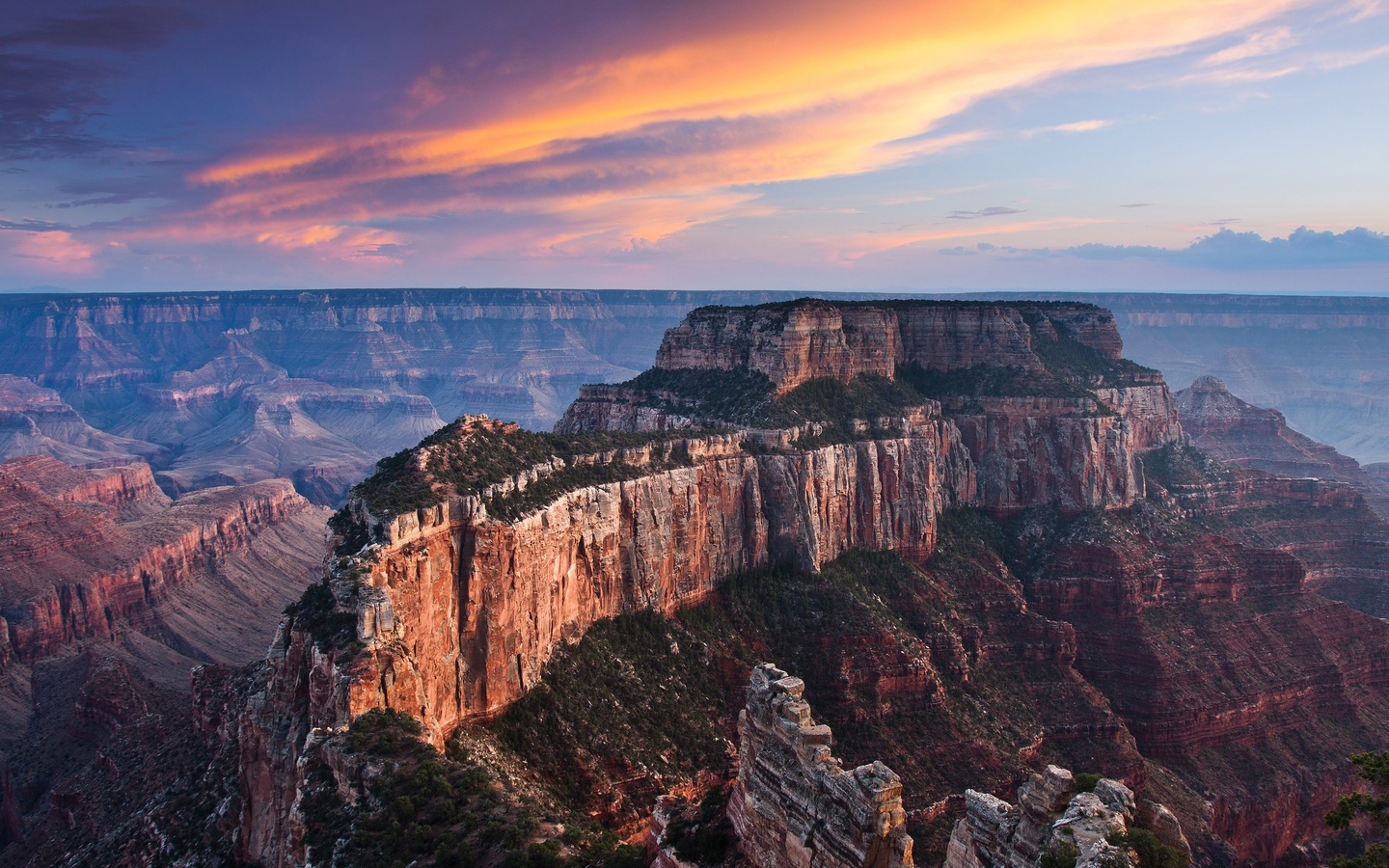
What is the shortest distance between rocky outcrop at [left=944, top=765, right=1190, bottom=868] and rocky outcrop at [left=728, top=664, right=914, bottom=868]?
451cm

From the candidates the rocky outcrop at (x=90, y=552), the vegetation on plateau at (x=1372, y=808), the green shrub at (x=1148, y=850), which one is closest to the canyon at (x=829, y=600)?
the rocky outcrop at (x=90, y=552)

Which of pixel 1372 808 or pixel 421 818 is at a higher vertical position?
pixel 1372 808

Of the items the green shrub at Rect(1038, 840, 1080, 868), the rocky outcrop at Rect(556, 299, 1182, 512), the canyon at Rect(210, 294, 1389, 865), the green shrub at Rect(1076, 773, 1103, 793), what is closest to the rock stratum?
the canyon at Rect(210, 294, 1389, 865)

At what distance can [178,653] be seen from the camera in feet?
398

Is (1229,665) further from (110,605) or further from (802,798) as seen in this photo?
(110,605)

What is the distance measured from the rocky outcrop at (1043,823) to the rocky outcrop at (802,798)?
4507mm

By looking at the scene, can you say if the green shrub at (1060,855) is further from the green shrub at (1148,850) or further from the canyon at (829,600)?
the canyon at (829,600)

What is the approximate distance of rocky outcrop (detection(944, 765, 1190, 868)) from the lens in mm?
27797

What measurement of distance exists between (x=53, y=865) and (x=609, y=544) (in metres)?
39.8

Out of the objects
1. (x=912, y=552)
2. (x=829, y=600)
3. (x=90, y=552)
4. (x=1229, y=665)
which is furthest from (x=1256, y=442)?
(x=90, y=552)

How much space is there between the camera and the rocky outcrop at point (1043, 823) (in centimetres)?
2780

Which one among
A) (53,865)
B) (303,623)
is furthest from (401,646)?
(53,865)

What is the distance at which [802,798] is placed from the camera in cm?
2834

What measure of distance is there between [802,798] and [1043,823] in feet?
27.2
